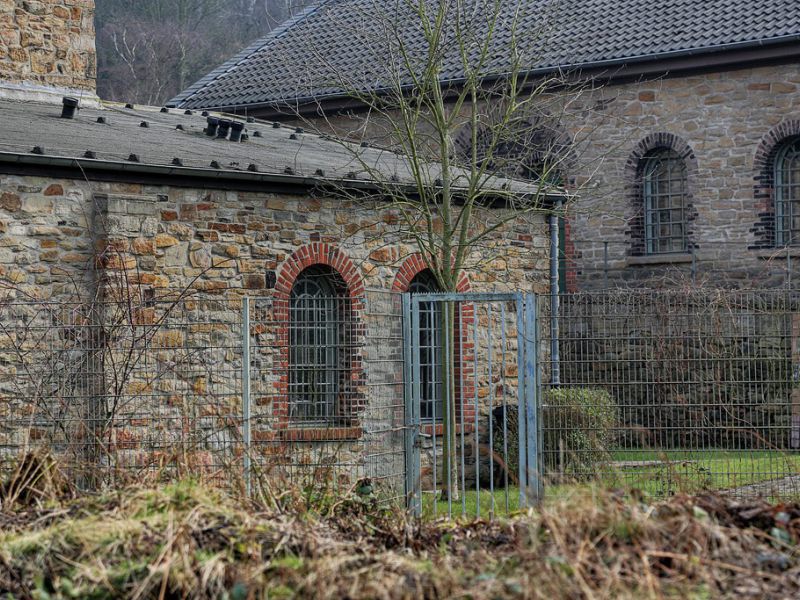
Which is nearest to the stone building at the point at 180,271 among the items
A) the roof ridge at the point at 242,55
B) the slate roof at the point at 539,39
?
the slate roof at the point at 539,39

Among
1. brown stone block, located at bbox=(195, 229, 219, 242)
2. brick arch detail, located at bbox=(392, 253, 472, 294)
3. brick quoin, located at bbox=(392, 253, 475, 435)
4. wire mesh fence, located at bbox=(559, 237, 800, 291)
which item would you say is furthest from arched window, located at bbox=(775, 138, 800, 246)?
brown stone block, located at bbox=(195, 229, 219, 242)

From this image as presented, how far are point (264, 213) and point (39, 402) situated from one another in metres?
4.44

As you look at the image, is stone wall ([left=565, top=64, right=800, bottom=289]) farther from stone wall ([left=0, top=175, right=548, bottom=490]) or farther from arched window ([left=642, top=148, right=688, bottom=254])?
stone wall ([left=0, top=175, right=548, bottom=490])

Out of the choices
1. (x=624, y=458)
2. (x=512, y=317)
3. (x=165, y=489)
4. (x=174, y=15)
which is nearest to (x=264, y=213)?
(x=512, y=317)

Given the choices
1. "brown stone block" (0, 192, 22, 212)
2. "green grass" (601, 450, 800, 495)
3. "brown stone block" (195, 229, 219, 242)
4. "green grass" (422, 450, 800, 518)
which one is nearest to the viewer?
"green grass" (422, 450, 800, 518)

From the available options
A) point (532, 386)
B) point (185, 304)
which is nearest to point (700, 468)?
point (532, 386)

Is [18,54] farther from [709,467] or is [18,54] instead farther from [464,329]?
[709,467]

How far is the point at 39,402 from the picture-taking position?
30.7 ft

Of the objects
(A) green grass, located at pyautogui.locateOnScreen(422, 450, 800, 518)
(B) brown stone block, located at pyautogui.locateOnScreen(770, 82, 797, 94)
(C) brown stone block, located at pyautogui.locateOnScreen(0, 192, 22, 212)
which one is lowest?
(A) green grass, located at pyautogui.locateOnScreen(422, 450, 800, 518)

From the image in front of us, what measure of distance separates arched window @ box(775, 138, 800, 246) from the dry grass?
14618 mm

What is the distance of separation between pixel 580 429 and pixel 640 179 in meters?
12.6

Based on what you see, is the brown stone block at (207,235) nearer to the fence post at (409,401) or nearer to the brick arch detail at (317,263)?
the brick arch detail at (317,263)

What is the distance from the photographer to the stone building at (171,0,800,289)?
19703 millimetres

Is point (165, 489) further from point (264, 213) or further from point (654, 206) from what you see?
point (654, 206)
